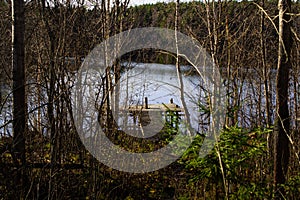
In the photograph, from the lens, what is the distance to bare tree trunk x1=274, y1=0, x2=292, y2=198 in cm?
274

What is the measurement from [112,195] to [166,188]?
71cm

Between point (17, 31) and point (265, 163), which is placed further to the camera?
point (265, 163)

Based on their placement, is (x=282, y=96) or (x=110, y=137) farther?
(x=110, y=137)

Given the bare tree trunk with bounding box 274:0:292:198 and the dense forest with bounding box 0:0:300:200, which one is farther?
the bare tree trunk with bounding box 274:0:292:198

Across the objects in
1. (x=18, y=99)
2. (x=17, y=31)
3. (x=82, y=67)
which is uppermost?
(x=17, y=31)

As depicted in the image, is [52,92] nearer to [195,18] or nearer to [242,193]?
[242,193]

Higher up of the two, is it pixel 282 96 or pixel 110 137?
pixel 282 96

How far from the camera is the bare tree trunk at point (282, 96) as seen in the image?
2744 mm

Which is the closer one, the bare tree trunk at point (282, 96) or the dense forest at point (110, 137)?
the dense forest at point (110, 137)

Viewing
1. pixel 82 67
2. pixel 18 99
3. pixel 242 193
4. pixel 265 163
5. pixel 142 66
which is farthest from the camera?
pixel 142 66


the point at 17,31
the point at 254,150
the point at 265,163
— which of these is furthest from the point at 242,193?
the point at 17,31

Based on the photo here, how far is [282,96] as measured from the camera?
2.82 metres

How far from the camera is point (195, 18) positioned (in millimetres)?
7020

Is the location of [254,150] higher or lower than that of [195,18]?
lower
